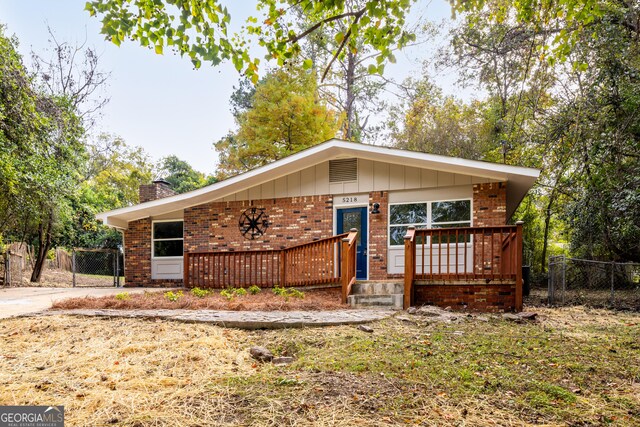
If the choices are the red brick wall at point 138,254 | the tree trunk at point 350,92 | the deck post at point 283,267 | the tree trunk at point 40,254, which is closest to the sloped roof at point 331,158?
the red brick wall at point 138,254

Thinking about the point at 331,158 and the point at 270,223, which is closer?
the point at 331,158

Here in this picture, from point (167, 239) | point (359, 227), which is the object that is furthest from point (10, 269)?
point (359, 227)

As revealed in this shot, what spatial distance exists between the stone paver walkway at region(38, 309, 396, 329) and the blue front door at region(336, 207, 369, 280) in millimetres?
4313

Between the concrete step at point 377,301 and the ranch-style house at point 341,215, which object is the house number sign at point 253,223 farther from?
the concrete step at point 377,301

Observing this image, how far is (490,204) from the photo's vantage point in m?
9.00

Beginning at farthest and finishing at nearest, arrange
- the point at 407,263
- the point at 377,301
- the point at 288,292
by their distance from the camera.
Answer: the point at 288,292 < the point at 377,301 < the point at 407,263

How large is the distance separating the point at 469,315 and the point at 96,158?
89.2ft

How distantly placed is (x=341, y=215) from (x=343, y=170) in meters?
1.17

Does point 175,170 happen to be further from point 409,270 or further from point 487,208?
point 409,270

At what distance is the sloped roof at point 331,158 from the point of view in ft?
28.3

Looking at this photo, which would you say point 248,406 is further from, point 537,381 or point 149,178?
point 149,178

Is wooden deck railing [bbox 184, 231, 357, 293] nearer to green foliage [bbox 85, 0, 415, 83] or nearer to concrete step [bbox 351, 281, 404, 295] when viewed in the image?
concrete step [bbox 351, 281, 404, 295]

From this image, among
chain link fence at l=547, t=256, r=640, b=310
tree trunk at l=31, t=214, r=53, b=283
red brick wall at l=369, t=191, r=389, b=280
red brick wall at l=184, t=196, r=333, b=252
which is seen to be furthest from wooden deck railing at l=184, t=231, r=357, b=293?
tree trunk at l=31, t=214, r=53, b=283

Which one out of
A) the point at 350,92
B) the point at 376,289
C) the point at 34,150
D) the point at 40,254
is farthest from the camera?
the point at 350,92
